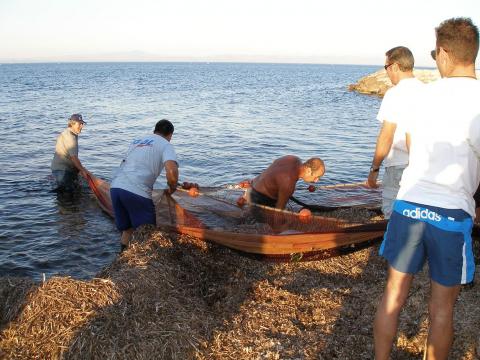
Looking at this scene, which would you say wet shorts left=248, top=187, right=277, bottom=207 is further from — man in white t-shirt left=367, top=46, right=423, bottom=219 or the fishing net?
man in white t-shirt left=367, top=46, right=423, bottom=219

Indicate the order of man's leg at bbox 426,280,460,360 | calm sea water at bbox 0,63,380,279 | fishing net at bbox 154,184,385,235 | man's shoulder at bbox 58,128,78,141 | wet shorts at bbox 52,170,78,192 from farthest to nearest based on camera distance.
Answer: wet shorts at bbox 52,170,78,192 < man's shoulder at bbox 58,128,78,141 < calm sea water at bbox 0,63,380,279 < fishing net at bbox 154,184,385,235 < man's leg at bbox 426,280,460,360

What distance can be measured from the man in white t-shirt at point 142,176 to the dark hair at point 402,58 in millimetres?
2976

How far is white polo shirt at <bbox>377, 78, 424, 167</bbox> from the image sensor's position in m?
3.37

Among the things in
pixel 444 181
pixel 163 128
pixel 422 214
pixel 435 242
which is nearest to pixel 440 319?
pixel 435 242

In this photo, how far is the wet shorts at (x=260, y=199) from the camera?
6.68 meters

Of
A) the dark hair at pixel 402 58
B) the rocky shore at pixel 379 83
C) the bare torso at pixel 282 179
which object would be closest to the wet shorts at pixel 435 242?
the dark hair at pixel 402 58

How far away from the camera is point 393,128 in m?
3.77

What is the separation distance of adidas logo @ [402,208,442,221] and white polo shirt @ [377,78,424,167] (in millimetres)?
648

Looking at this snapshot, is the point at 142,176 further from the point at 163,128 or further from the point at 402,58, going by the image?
the point at 402,58

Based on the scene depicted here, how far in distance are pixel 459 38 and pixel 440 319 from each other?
174 cm

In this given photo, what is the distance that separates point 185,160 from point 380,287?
1254cm

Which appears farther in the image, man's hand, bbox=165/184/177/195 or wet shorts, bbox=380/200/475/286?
man's hand, bbox=165/184/177/195

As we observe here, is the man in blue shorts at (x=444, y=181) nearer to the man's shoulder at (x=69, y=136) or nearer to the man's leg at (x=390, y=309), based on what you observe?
the man's leg at (x=390, y=309)

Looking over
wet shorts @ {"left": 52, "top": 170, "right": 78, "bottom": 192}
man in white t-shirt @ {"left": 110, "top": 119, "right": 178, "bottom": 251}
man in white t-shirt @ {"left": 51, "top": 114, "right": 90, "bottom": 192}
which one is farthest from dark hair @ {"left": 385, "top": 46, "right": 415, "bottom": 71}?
wet shorts @ {"left": 52, "top": 170, "right": 78, "bottom": 192}
